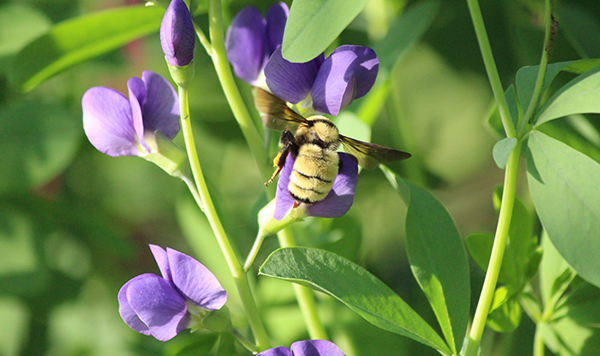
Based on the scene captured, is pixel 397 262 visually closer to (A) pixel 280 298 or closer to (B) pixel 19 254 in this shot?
(A) pixel 280 298

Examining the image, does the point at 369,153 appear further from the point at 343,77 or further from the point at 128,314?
the point at 128,314

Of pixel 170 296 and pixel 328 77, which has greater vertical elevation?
pixel 328 77

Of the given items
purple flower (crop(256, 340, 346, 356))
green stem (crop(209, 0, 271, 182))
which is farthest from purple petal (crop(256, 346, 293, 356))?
green stem (crop(209, 0, 271, 182))

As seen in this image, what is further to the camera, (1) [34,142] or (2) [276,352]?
(1) [34,142]

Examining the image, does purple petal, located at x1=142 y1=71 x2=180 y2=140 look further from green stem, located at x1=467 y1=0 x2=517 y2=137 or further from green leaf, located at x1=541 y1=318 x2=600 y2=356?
green leaf, located at x1=541 y1=318 x2=600 y2=356

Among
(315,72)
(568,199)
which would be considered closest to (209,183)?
(315,72)

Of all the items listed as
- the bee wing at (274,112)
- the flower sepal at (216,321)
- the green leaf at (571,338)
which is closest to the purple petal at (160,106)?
the bee wing at (274,112)
